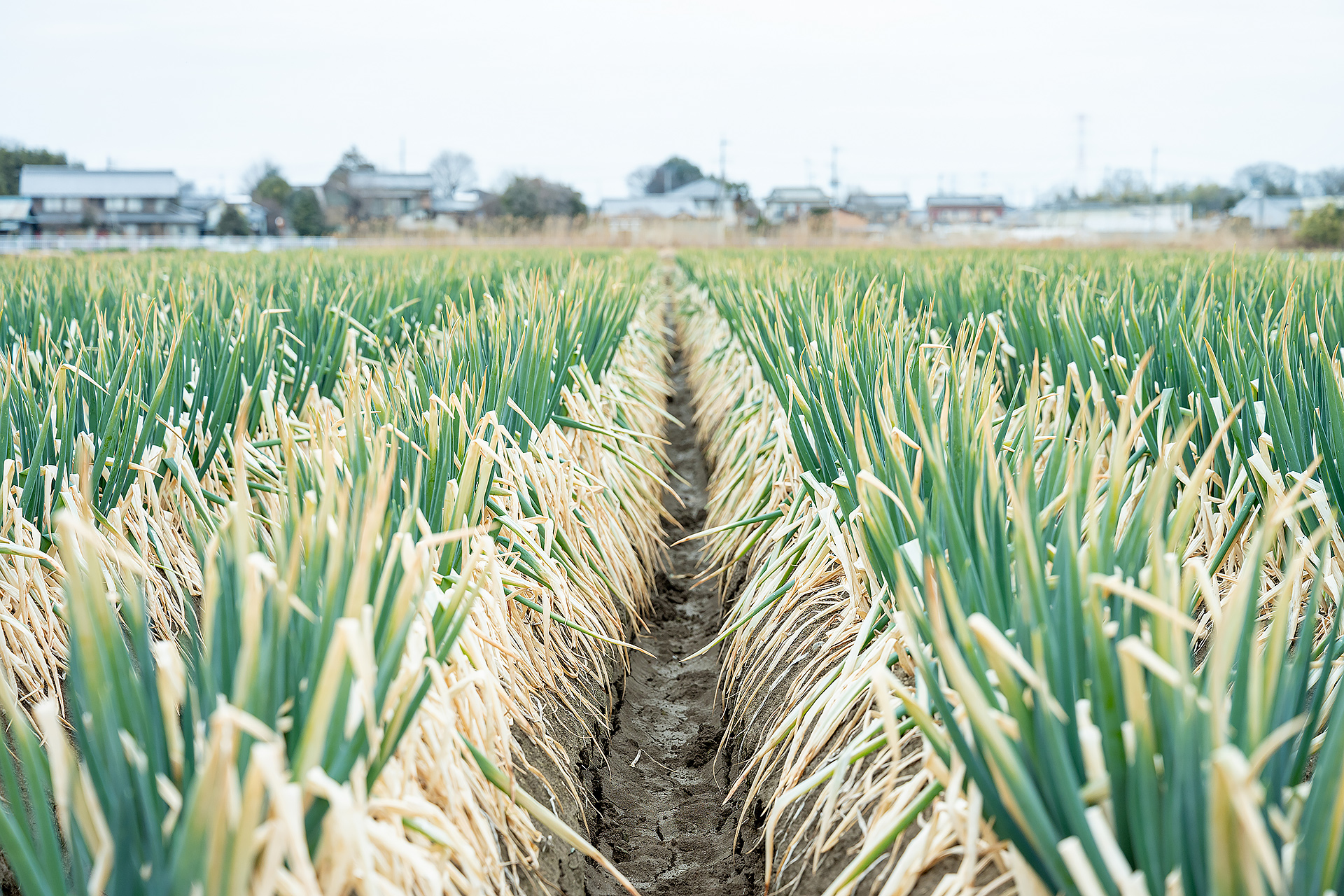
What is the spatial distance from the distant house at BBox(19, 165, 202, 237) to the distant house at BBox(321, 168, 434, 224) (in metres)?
7.05

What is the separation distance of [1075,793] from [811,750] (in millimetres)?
747

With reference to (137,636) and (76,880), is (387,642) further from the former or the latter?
(76,880)

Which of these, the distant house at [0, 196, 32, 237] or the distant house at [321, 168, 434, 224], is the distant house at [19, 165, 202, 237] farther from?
the distant house at [321, 168, 434, 224]

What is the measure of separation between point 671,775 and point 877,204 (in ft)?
192

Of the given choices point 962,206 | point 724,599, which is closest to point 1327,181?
point 962,206

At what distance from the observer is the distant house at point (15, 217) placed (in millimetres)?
39719

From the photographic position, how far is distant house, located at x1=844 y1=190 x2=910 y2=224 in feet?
166

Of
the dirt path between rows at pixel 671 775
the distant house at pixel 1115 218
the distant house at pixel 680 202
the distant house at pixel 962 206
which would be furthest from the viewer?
the distant house at pixel 962 206

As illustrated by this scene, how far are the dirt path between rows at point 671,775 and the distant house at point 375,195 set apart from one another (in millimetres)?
37844

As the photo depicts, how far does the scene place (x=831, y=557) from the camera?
220 centimetres

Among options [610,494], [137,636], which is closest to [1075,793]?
[137,636]

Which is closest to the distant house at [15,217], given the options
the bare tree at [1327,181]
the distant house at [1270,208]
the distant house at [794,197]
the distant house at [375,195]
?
the distant house at [375,195]

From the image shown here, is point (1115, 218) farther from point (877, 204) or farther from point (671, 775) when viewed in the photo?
point (671, 775)

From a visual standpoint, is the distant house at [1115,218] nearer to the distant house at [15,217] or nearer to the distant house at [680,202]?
the distant house at [680,202]
